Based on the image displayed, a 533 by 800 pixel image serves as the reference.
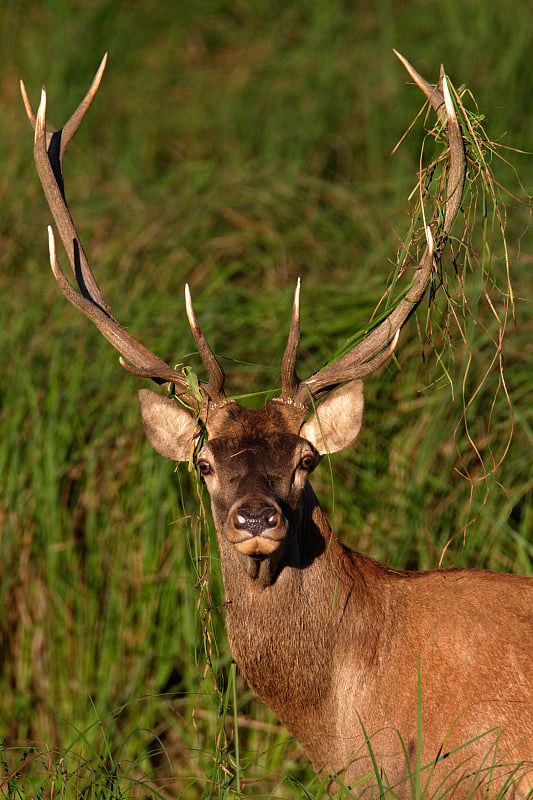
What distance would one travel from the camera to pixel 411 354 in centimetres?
570

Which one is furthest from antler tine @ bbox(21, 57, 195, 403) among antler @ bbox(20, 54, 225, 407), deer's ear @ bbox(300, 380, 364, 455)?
deer's ear @ bbox(300, 380, 364, 455)

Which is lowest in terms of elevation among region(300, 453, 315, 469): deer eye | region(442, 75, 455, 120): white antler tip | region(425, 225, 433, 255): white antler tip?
region(300, 453, 315, 469): deer eye

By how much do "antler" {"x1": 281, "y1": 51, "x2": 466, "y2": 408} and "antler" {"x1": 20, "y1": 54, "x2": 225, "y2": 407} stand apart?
0.86 ft

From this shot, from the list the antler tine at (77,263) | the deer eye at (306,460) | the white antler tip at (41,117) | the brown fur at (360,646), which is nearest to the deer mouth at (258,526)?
the brown fur at (360,646)

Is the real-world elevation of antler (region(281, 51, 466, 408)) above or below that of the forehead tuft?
above

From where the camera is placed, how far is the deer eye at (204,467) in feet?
12.0

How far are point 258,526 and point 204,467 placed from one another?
47 cm

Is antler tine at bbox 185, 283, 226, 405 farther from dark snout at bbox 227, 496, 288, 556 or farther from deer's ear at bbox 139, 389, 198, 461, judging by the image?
dark snout at bbox 227, 496, 288, 556

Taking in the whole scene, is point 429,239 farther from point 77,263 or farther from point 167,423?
point 77,263

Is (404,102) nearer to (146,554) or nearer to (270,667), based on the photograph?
(146,554)

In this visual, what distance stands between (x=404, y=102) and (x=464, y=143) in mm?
4928

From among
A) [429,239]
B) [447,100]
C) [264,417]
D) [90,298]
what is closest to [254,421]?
[264,417]

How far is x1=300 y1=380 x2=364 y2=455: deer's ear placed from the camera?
150 inches

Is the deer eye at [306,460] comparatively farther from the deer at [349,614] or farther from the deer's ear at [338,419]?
the deer's ear at [338,419]
